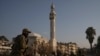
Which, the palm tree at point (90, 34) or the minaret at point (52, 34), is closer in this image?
the palm tree at point (90, 34)

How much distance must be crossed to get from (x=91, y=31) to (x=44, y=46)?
15.8 m

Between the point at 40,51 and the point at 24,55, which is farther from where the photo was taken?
the point at 40,51

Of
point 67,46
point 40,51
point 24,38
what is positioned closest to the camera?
point 24,38

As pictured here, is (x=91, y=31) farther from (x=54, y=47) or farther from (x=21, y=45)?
(x=21, y=45)

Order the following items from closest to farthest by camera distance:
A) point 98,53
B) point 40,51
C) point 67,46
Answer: point 98,53 → point 40,51 → point 67,46

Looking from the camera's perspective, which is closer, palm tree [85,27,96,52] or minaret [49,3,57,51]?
palm tree [85,27,96,52]

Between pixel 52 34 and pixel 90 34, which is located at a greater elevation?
pixel 52 34

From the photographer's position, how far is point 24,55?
2555 cm

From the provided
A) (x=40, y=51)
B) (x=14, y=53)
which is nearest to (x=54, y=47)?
(x=40, y=51)

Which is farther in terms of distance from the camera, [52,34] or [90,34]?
[52,34]

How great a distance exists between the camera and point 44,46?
66.2m

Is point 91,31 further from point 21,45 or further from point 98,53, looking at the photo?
point 21,45

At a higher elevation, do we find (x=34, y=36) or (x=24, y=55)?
(x=34, y=36)

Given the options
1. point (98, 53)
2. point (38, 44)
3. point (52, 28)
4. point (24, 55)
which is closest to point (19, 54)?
point (24, 55)
